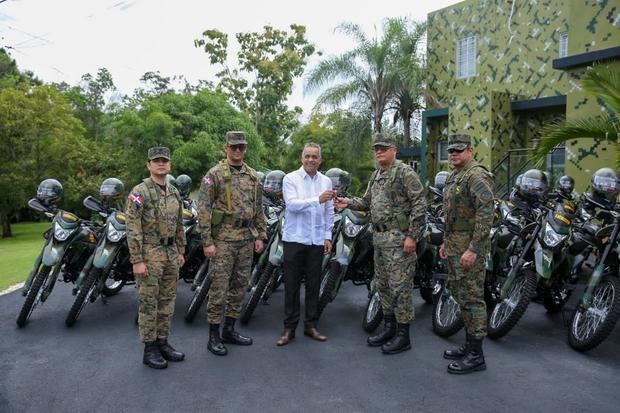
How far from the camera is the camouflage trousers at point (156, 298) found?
3760mm

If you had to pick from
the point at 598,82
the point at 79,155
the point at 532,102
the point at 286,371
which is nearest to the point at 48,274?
the point at 286,371

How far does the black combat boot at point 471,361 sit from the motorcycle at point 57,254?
362 cm

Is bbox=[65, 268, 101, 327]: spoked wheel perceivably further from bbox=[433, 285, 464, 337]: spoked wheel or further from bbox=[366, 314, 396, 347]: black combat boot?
bbox=[433, 285, 464, 337]: spoked wheel

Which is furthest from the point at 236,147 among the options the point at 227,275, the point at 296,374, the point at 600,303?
the point at 600,303

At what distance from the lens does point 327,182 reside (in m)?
4.45

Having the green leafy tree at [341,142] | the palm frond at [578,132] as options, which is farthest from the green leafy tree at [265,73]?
the palm frond at [578,132]

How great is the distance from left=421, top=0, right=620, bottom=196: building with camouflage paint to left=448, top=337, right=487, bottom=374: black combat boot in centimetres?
630

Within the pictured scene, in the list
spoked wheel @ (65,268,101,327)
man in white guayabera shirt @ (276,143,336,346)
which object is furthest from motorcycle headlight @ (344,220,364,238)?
spoked wheel @ (65,268,101,327)

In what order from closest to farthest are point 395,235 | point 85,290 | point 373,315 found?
point 395,235, point 85,290, point 373,315

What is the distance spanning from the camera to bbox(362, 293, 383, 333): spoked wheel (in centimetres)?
461

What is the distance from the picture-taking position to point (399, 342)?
161 inches

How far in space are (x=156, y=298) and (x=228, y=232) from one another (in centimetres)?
77

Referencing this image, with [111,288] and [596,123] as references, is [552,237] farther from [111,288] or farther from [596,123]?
[111,288]

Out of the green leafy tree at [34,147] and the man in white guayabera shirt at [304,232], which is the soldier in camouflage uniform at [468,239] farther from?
the green leafy tree at [34,147]
